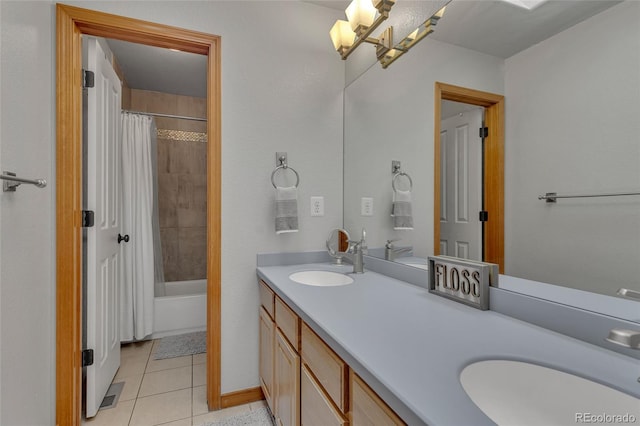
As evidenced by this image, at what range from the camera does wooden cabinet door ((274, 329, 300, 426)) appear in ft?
3.67

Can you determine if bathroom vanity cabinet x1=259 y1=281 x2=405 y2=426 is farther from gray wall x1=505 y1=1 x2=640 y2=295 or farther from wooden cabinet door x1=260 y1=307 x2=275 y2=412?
gray wall x1=505 y1=1 x2=640 y2=295

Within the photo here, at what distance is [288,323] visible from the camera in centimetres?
124

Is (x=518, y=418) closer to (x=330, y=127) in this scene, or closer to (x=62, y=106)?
(x=330, y=127)

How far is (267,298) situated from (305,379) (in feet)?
2.00

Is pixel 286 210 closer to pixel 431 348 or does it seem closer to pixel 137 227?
pixel 431 348

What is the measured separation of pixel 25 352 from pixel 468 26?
211 cm

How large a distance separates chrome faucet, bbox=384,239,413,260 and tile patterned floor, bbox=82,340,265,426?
113 cm

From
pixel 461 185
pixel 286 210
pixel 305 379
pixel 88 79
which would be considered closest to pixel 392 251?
pixel 461 185

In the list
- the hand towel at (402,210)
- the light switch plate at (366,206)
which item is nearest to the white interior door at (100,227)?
the light switch plate at (366,206)

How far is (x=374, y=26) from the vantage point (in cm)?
149

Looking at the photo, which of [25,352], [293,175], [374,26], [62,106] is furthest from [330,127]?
[25,352]

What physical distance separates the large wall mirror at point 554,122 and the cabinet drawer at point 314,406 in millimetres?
711

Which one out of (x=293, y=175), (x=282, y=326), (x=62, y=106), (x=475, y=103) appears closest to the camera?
(x=475, y=103)

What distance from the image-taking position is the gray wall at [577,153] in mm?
709
